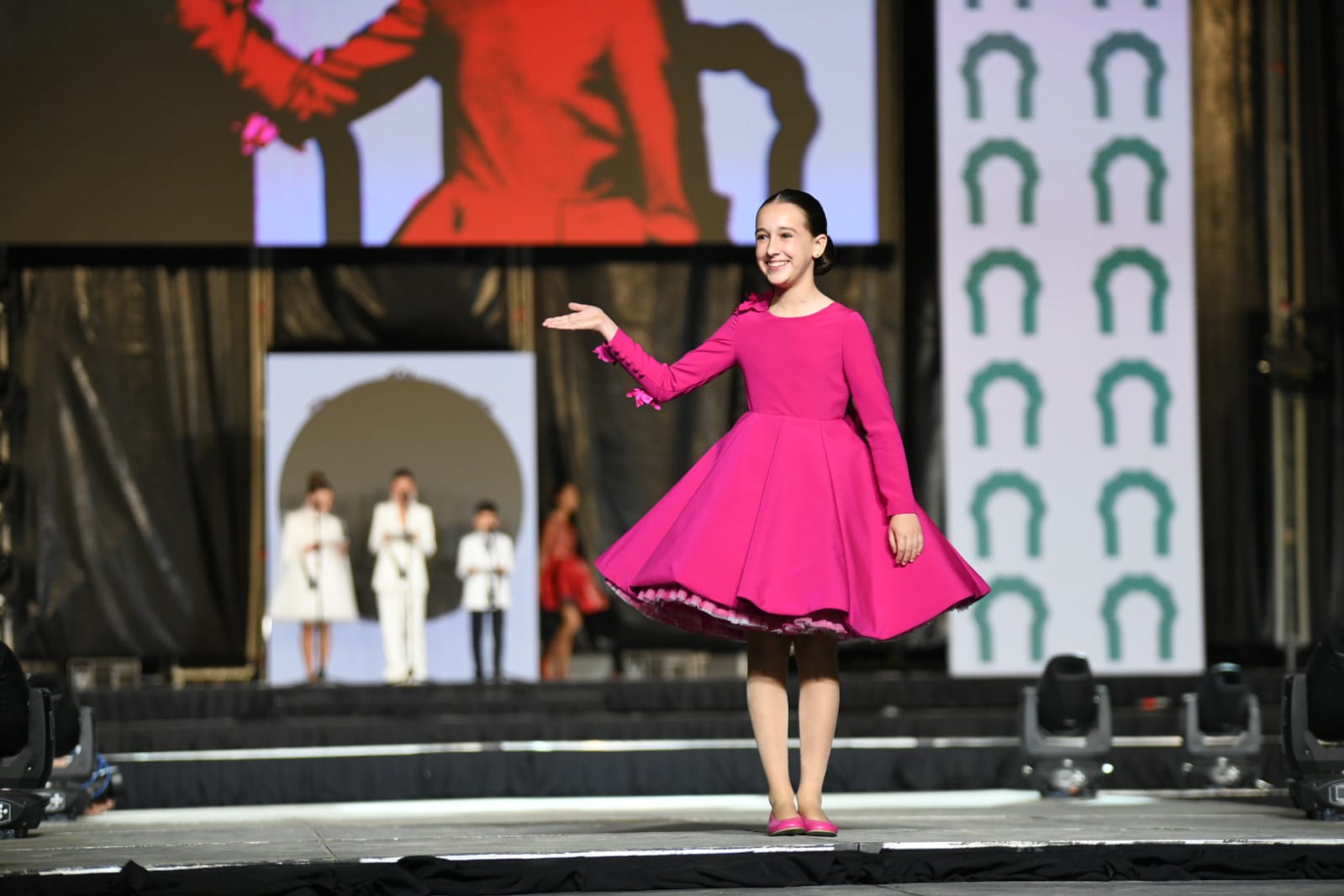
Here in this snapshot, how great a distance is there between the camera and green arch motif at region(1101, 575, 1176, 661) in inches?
356

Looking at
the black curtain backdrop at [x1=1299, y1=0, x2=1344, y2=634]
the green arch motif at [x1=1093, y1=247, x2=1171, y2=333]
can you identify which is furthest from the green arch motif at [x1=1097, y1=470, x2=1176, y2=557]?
the black curtain backdrop at [x1=1299, y1=0, x2=1344, y2=634]

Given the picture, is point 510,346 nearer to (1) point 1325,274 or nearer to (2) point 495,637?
(2) point 495,637

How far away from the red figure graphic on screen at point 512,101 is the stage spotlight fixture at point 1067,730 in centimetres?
475

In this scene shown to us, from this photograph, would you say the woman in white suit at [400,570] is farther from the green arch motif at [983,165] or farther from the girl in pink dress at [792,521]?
the girl in pink dress at [792,521]

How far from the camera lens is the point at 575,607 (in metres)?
9.80

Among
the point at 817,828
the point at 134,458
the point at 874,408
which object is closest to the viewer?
the point at 817,828

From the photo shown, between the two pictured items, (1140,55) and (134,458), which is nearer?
(1140,55)

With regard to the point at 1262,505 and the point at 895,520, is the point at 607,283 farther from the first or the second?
the point at 895,520

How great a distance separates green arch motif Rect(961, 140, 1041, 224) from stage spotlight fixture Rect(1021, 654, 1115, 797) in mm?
4394

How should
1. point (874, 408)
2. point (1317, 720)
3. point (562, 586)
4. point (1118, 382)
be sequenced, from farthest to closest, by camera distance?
point (562, 586) < point (1118, 382) < point (1317, 720) < point (874, 408)

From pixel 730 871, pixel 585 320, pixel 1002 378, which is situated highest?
pixel 1002 378

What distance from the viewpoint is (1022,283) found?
9.19 metres

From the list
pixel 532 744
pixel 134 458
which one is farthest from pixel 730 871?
pixel 134 458

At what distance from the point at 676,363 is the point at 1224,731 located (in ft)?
9.48
